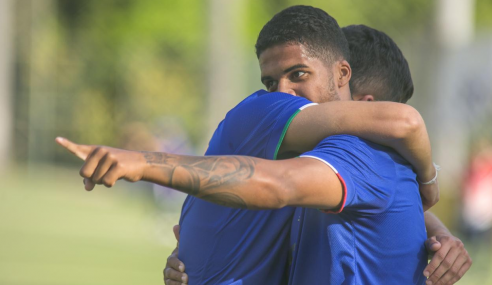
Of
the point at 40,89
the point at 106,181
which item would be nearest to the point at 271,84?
the point at 106,181

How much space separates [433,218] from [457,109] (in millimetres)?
10473

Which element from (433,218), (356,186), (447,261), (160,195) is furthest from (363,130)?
(160,195)

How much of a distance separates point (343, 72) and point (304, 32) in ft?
0.95

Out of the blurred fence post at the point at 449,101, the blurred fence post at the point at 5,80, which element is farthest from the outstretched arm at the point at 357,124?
the blurred fence post at the point at 5,80

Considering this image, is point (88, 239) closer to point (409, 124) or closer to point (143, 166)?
point (409, 124)

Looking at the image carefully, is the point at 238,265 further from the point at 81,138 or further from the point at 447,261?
the point at 81,138

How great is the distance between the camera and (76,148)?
7.57 ft

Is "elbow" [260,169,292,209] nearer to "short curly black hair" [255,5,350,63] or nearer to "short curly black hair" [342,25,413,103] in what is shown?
"short curly black hair" [255,5,350,63]

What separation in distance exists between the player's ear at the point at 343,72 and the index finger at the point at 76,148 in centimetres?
146

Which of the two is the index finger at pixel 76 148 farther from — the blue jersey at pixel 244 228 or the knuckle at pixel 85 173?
the blue jersey at pixel 244 228

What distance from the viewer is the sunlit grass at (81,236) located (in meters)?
11.0

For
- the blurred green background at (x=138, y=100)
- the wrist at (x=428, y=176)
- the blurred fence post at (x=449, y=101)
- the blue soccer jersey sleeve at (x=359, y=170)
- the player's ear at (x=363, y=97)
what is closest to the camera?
the blue soccer jersey sleeve at (x=359, y=170)

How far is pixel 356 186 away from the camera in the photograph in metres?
2.63

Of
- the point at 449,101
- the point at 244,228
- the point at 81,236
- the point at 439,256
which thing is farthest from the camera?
the point at 81,236
